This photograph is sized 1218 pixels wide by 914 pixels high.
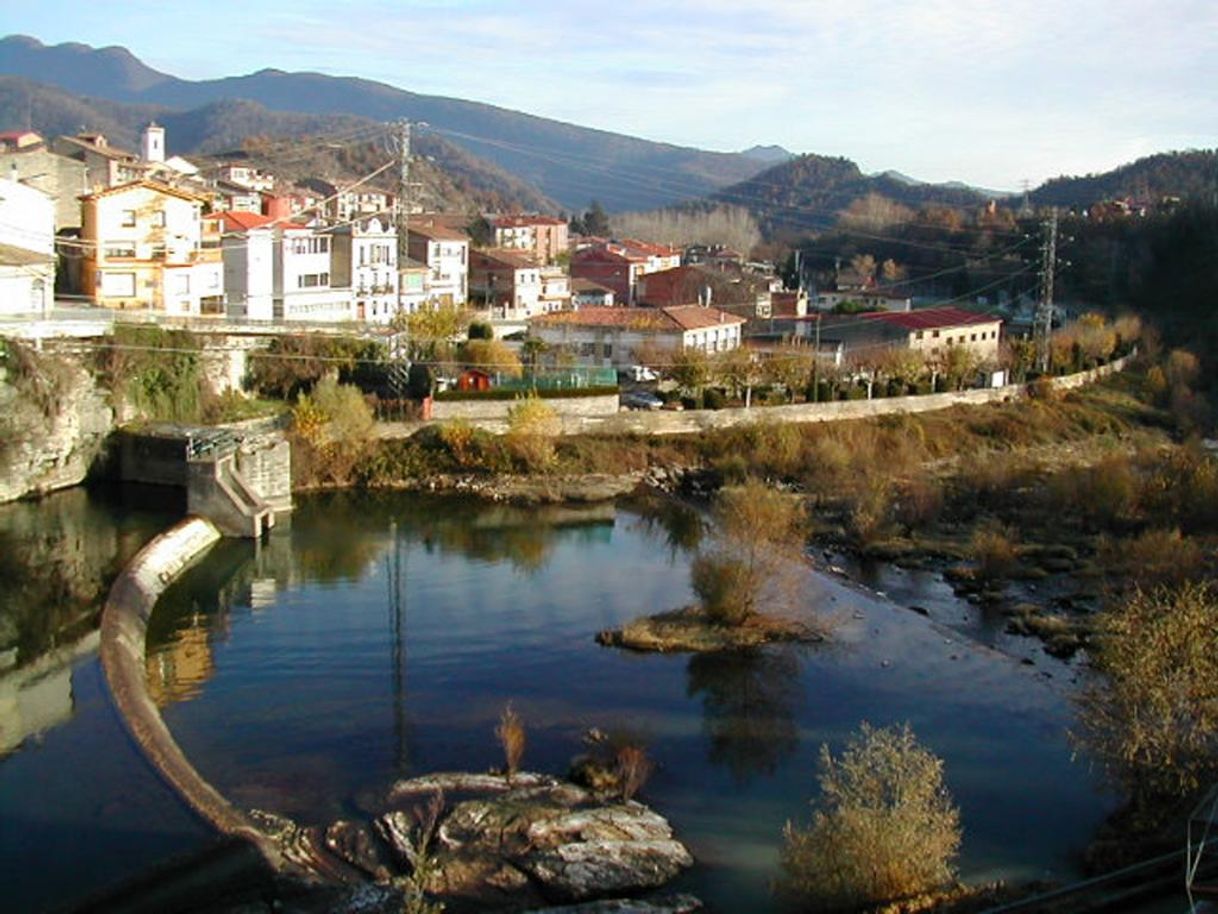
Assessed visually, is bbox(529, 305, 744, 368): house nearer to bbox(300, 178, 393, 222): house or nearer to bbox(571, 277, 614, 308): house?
bbox(571, 277, 614, 308): house

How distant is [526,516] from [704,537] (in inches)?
109

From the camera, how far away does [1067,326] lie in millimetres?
33594

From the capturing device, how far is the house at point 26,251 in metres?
18.6

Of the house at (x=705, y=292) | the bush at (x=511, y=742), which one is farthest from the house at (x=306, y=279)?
the bush at (x=511, y=742)

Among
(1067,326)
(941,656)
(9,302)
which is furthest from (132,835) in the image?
(1067,326)

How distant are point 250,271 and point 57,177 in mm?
5448

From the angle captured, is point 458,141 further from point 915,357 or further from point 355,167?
point 915,357

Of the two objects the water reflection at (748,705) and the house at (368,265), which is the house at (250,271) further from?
the water reflection at (748,705)

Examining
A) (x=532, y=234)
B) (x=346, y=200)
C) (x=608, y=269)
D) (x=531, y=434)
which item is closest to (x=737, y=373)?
(x=531, y=434)

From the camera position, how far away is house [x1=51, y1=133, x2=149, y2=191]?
94.0 ft

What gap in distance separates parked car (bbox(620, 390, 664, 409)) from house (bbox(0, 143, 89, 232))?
1234 cm

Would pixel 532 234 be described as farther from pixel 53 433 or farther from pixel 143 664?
pixel 143 664

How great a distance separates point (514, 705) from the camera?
35.4 feet

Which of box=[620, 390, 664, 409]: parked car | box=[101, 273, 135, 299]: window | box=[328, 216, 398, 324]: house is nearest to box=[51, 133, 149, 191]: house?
box=[328, 216, 398, 324]: house
